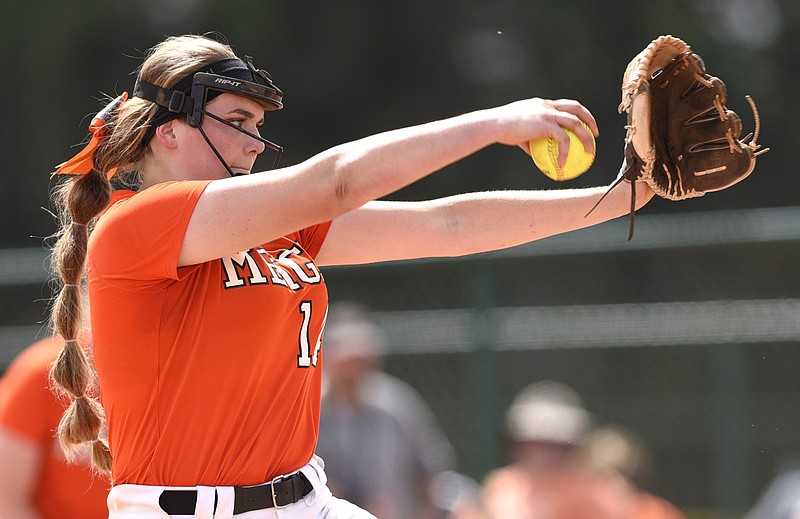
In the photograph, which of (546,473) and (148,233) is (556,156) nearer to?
(148,233)

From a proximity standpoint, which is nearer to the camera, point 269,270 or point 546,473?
point 269,270

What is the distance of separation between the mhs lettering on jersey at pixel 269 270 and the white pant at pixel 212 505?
491mm

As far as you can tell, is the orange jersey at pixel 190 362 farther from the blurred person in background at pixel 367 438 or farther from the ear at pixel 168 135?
the blurred person in background at pixel 367 438

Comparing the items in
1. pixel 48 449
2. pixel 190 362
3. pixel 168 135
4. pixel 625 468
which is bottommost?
pixel 625 468

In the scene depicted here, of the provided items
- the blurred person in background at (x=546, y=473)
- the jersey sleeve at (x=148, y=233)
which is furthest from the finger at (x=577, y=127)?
the blurred person in background at (x=546, y=473)

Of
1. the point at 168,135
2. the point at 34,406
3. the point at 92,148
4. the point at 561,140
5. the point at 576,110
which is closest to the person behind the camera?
the point at 561,140

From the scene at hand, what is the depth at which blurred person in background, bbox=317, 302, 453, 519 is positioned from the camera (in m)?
6.75

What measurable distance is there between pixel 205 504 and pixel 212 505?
2cm

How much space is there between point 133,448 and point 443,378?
16.4 ft

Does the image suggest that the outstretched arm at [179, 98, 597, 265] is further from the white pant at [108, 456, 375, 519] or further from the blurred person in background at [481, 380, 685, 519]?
the blurred person in background at [481, 380, 685, 519]

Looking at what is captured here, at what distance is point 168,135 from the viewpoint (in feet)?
10.1

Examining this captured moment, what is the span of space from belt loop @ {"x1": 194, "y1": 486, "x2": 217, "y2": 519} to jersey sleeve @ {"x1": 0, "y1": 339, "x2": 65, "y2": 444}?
1344mm

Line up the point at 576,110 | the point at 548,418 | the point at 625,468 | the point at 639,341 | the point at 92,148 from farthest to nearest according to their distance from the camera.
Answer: the point at 639,341, the point at 625,468, the point at 548,418, the point at 92,148, the point at 576,110

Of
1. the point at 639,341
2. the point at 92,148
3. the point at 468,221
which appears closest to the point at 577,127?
the point at 468,221
